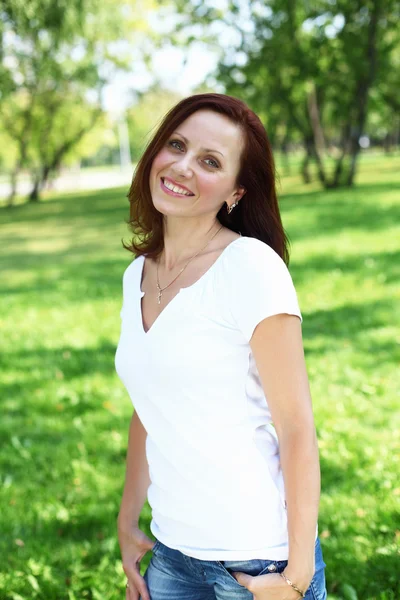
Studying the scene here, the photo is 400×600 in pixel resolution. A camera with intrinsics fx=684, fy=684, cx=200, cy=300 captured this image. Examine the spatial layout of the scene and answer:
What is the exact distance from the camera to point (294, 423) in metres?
1.62

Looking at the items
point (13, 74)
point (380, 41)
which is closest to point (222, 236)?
point (380, 41)

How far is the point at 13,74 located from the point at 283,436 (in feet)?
86.5

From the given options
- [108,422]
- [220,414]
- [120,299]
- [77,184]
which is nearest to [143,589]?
[220,414]

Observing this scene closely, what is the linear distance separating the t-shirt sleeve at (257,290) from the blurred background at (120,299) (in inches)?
31.8

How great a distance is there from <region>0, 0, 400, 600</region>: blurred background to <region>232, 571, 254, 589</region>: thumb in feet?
4.43

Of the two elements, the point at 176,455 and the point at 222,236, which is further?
the point at 222,236

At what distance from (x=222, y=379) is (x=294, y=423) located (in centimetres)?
20

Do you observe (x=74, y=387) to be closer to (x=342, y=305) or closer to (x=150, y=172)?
(x=342, y=305)

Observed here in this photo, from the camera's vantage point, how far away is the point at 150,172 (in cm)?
211

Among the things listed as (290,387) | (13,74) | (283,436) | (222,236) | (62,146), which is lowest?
(62,146)

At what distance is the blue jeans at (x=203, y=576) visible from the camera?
65.6 inches

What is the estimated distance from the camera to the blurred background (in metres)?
3.50

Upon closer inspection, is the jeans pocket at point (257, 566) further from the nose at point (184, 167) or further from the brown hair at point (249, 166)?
the nose at point (184, 167)

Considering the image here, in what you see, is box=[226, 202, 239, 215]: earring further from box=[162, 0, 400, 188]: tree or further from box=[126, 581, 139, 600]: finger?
box=[162, 0, 400, 188]: tree
